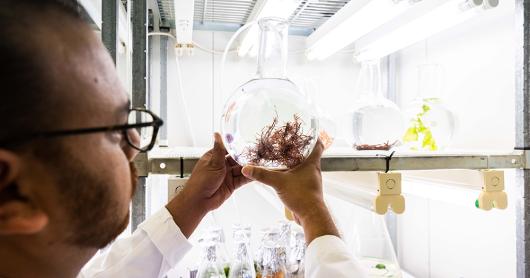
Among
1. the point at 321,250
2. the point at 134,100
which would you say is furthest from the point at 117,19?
the point at 321,250

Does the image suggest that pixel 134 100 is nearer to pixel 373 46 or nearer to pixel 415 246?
pixel 373 46

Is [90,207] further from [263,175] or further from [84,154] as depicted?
[263,175]

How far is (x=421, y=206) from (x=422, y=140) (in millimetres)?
788

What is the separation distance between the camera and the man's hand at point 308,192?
2.57 ft

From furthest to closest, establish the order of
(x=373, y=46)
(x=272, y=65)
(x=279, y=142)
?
(x=373, y=46) → (x=272, y=65) → (x=279, y=142)

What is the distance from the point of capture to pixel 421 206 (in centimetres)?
187

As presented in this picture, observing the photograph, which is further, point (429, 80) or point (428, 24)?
point (429, 80)

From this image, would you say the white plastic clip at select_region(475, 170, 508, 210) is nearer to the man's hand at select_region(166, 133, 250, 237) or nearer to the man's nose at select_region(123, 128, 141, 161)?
the man's hand at select_region(166, 133, 250, 237)

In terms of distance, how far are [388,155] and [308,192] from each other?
221 millimetres

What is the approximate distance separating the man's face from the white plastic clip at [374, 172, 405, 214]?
1.85ft

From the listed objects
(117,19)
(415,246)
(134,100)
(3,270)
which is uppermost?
(117,19)

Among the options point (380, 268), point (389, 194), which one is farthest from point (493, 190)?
point (380, 268)

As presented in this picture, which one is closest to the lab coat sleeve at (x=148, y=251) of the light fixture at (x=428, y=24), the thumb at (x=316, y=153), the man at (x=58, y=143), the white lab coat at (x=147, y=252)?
the white lab coat at (x=147, y=252)

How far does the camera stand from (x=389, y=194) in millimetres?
906
